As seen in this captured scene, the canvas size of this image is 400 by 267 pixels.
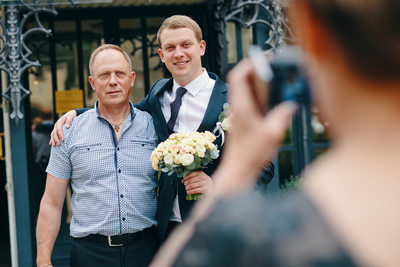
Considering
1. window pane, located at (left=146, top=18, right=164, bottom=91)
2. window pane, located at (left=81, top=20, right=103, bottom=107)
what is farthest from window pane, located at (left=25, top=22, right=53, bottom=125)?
window pane, located at (left=146, top=18, right=164, bottom=91)

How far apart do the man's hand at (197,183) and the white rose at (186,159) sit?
136 millimetres

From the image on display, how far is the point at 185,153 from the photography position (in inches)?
112

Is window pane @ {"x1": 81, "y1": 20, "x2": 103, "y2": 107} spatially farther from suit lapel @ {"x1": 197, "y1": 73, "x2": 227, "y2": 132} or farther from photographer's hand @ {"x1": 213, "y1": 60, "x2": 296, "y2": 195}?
photographer's hand @ {"x1": 213, "y1": 60, "x2": 296, "y2": 195}

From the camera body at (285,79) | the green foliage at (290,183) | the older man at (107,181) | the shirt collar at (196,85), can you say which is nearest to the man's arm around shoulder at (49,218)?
the older man at (107,181)

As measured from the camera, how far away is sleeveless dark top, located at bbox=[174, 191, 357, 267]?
0.65 metres

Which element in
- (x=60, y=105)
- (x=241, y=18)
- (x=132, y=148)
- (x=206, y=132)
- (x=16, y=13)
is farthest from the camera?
(x=60, y=105)

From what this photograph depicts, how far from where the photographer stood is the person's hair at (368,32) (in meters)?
0.66

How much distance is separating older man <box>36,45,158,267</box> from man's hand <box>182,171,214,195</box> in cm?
36

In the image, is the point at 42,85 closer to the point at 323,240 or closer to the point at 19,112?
the point at 19,112

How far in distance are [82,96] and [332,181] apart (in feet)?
18.2

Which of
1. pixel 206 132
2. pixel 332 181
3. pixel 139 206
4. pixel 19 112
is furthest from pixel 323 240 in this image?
pixel 19 112

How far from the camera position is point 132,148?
325 centimetres

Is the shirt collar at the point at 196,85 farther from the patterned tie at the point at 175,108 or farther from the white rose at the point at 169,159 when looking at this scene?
the white rose at the point at 169,159

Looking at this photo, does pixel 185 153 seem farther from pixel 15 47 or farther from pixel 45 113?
pixel 45 113
